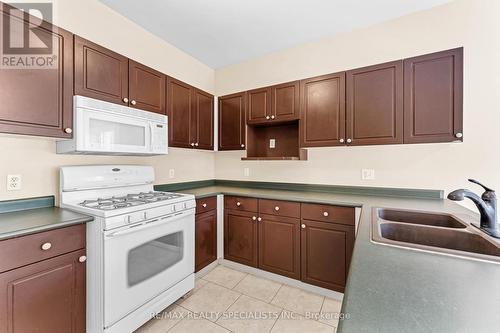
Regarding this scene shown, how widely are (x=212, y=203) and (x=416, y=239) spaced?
6.12ft

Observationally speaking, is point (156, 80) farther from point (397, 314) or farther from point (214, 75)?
point (397, 314)

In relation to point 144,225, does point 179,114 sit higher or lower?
higher

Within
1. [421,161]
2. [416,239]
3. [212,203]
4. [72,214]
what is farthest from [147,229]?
[421,161]

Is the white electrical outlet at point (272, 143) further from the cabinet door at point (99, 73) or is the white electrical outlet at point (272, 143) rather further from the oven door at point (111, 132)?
the cabinet door at point (99, 73)

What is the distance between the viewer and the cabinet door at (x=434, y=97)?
1695 mm

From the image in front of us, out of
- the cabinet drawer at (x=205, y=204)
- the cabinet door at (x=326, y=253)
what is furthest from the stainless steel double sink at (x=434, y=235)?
the cabinet drawer at (x=205, y=204)

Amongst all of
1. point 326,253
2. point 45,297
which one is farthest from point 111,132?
point 326,253

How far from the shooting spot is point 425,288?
2.01 feet

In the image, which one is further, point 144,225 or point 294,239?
point 294,239

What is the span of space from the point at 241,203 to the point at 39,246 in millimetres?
1655

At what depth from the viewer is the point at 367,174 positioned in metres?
2.28

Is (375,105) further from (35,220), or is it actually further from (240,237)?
(35,220)

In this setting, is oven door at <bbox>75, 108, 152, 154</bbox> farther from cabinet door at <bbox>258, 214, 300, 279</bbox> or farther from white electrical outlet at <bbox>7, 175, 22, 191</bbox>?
cabinet door at <bbox>258, 214, 300, 279</bbox>

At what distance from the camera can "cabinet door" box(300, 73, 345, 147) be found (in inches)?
83.7
